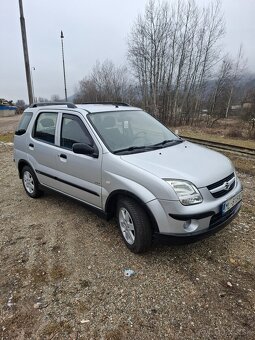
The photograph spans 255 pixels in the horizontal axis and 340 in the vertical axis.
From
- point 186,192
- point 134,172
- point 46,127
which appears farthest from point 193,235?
point 46,127

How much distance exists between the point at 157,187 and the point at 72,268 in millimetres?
1416

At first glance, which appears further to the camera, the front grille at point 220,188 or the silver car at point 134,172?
the front grille at point 220,188

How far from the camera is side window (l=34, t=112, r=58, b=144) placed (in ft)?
14.7

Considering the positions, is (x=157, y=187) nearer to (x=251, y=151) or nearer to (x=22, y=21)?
(x=251, y=151)

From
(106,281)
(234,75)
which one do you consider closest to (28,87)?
(106,281)

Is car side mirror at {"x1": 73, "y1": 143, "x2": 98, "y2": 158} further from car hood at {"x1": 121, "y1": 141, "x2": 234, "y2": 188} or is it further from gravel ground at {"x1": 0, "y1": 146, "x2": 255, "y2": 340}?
gravel ground at {"x1": 0, "y1": 146, "x2": 255, "y2": 340}

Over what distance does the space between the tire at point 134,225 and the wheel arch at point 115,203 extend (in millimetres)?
65

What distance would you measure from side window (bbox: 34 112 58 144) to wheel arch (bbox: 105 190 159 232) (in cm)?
163

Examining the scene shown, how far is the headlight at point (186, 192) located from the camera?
286 centimetres

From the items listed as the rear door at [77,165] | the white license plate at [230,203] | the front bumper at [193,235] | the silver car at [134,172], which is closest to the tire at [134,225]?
the silver car at [134,172]

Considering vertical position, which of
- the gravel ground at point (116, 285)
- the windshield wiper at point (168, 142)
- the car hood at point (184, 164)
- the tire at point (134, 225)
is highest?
the windshield wiper at point (168, 142)

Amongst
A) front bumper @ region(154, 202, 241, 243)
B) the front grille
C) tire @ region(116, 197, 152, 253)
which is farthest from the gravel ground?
the front grille

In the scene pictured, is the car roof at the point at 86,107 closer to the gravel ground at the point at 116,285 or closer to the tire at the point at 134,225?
the tire at the point at 134,225

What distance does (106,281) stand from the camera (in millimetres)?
2973
